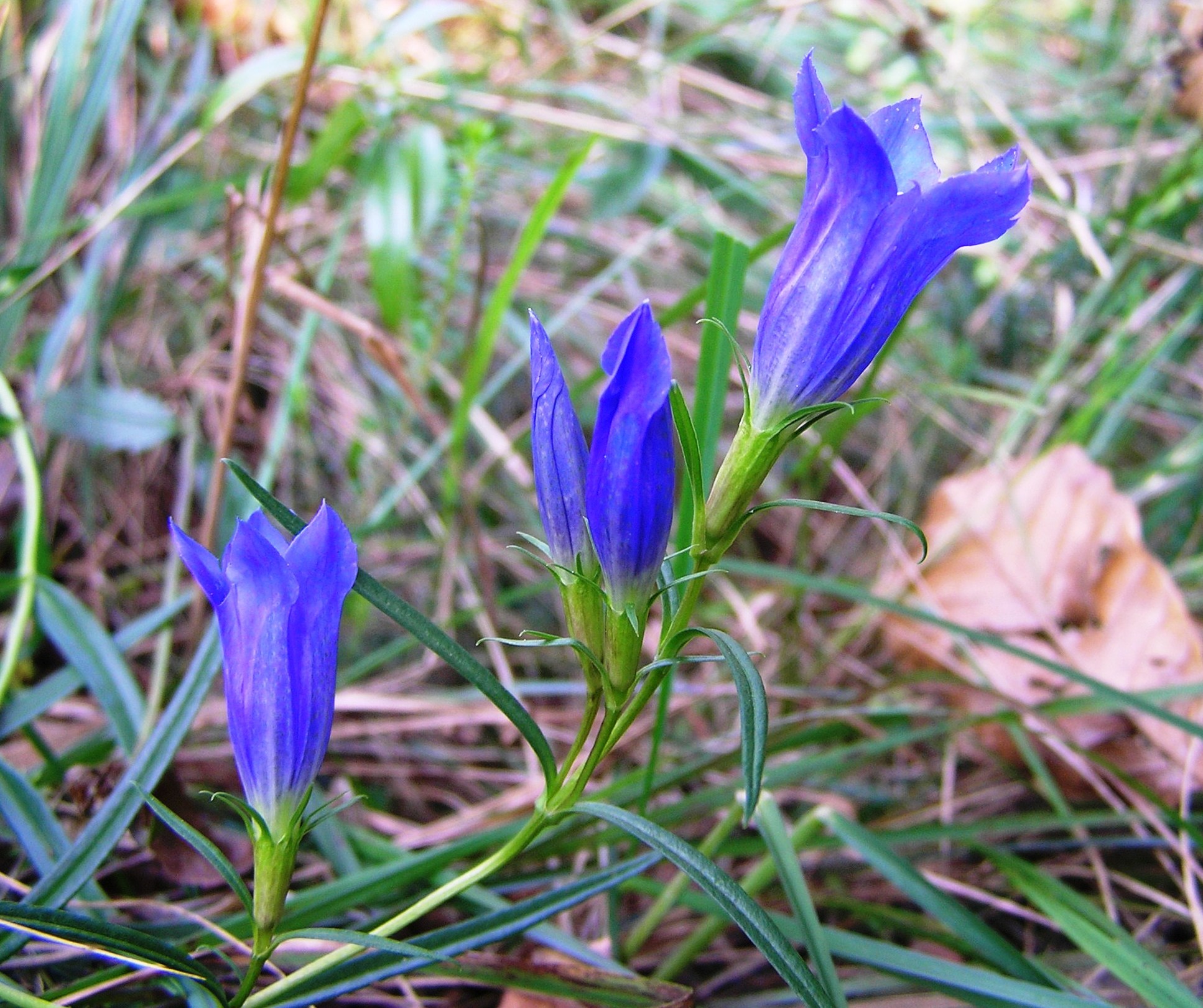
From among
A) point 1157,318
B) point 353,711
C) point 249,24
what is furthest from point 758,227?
point 353,711

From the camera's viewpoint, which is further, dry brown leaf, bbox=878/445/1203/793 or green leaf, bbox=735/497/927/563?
dry brown leaf, bbox=878/445/1203/793

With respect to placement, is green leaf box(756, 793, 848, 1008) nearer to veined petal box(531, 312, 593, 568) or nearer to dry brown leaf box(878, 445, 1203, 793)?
veined petal box(531, 312, 593, 568)

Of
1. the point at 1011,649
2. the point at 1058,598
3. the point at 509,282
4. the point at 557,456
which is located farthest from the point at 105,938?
the point at 1058,598

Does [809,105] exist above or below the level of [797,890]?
above

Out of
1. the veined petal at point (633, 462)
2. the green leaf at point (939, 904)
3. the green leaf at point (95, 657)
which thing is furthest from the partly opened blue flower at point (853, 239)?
the green leaf at point (95, 657)

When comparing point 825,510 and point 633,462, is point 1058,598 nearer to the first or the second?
point 825,510

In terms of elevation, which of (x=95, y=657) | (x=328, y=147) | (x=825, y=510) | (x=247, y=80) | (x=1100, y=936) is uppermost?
(x=247, y=80)

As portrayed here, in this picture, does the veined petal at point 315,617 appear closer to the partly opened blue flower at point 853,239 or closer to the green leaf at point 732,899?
the green leaf at point 732,899

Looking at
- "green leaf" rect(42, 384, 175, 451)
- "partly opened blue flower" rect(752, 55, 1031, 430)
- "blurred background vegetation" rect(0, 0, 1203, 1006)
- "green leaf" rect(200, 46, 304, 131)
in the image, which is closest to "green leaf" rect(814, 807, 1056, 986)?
"blurred background vegetation" rect(0, 0, 1203, 1006)
